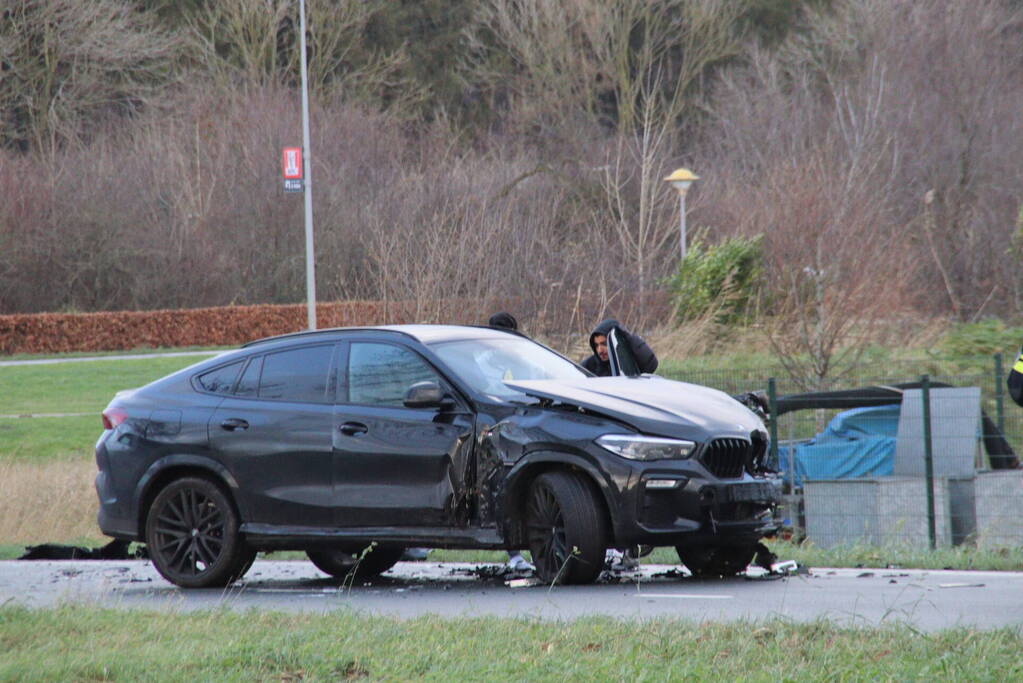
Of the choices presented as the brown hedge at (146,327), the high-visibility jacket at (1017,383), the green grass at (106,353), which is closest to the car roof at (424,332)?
the high-visibility jacket at (1017,383)

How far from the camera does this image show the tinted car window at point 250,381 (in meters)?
10.8

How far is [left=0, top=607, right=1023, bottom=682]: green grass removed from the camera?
245 inches

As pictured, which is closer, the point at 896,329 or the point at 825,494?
the point at 825,494

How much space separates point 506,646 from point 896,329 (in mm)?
19950

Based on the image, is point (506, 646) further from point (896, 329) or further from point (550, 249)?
point (550, 249)

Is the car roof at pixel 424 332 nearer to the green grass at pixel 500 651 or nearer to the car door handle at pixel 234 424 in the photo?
the car door handle at pixel 234 424

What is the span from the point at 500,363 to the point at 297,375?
1377 mm

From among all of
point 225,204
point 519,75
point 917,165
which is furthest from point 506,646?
point 519,75

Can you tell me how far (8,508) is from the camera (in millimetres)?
17141

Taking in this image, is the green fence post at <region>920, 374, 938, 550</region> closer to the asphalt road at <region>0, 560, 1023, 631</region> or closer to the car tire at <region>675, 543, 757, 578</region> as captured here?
the asphalt road at <region>0, 560, 1023, 631</region>

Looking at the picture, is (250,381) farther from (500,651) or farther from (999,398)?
(999,398)

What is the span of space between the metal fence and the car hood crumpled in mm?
3937

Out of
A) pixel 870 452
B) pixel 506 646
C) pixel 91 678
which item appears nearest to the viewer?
pixel 91 678

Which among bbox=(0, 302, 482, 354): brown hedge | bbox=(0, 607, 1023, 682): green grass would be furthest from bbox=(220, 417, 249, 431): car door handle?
bbox=(0, 302, 482, 354): brown hedge
